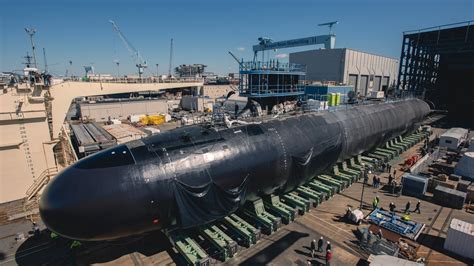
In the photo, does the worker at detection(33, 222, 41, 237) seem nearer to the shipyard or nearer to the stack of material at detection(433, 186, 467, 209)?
the shipyard

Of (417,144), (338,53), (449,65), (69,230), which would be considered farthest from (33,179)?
(449,65)

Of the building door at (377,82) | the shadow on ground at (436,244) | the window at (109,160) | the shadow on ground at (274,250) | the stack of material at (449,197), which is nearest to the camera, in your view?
the window at (109,160)

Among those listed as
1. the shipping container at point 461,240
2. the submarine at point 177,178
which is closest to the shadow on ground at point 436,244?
the shipping container at point 461,240

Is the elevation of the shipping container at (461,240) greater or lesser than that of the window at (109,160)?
lesser

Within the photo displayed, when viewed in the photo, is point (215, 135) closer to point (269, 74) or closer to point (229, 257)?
point (229, 257)

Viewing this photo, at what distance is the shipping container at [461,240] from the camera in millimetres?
14383

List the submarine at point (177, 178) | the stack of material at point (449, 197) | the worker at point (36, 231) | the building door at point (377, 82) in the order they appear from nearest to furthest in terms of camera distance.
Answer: the submarine at point (177, 178) → the worker at point (36, 231) → the stack of material at point (449, 197) → the building door at point (377, 82)

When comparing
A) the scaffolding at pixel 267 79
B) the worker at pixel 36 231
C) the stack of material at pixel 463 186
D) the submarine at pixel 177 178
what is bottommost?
the worker at pixel 36 231

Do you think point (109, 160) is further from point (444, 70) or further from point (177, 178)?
point (444, 70)

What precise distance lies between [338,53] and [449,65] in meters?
30.2

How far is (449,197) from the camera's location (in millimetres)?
20594

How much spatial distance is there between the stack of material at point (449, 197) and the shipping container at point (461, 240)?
6352mm

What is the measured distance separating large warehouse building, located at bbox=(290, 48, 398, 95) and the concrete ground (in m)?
53.5

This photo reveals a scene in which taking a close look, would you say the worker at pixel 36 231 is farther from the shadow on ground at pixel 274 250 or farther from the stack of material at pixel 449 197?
the stack of material at pixel 449 197
